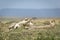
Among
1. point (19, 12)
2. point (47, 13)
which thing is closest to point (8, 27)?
point (19, 12)

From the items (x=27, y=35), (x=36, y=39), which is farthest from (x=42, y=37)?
(x=27, y=35)

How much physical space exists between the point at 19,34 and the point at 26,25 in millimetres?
992

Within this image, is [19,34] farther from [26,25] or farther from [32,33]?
[26,25]

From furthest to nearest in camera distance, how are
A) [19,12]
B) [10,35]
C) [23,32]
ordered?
[19,12]
[23,32]
[10,35]

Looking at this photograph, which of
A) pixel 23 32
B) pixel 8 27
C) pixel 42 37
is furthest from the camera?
pixel 8 27

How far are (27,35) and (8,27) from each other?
944 mm

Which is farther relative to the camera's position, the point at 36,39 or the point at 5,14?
the point at 5,14

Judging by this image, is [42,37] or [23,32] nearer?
[42,37]

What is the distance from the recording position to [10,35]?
3553 millimetres

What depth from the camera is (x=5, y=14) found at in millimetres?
6805

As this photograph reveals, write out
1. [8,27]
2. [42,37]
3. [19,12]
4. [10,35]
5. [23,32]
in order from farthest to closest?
[19,12] → [8,27] → [23,32] → [10,35] → [42,37]

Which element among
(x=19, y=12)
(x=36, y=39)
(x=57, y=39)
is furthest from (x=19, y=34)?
(x=19, y=12)

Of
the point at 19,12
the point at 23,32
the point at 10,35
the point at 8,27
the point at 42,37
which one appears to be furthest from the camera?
the point at 19,12

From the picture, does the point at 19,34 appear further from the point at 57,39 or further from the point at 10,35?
the point at 57,39
